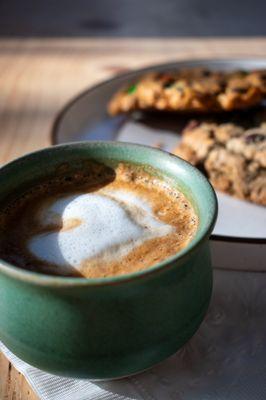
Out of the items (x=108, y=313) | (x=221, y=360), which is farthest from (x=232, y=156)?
(x=108, y=313)

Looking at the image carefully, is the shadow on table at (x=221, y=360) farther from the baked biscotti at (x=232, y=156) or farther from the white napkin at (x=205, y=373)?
the baked biscotti at (x=232, y=156)

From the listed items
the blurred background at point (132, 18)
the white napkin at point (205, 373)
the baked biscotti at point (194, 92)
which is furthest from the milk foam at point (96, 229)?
the blurred background at point (132, 18)

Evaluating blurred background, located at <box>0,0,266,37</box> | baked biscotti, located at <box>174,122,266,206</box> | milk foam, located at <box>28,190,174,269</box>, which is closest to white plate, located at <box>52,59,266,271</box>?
baked biscotti, located at <box>174,122,266,206</box>

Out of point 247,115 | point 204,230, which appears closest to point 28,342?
point 204,230

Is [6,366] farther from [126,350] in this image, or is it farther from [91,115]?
[91,115]

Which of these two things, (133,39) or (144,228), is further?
(133,39)
